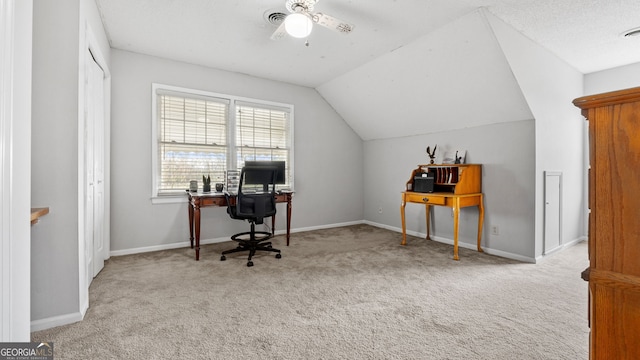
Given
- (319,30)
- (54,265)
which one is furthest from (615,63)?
(54,265)

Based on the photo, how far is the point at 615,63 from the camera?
12.2ft

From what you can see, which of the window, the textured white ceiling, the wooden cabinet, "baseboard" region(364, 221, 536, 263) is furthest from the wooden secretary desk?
the wooden cabinet

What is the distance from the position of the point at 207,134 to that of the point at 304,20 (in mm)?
2363

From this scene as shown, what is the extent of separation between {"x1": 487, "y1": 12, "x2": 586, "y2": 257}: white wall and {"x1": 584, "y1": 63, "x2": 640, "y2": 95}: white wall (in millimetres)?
131

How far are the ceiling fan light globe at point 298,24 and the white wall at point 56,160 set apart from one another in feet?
4.79

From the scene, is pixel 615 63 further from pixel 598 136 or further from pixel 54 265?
pixel 54 265

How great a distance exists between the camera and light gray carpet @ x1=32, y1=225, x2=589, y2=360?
1.68m

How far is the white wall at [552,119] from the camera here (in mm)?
3059

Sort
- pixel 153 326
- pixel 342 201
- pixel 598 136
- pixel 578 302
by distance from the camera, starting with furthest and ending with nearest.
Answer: pixel 342 201 < pixel 578 302 < pixel 153 326 < pixel 598 136

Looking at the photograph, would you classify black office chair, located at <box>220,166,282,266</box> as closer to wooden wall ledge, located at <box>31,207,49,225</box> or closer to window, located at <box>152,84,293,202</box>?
window, located at <box>152,84,293,202</box>

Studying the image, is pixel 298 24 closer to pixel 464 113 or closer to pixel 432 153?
pixel 464 113

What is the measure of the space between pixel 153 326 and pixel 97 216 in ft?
5.32

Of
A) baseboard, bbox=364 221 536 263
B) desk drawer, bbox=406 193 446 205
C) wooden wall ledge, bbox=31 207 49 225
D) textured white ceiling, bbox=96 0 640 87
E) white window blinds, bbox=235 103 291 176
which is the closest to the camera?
wooden wall ledge, bbox=31 207 49 225

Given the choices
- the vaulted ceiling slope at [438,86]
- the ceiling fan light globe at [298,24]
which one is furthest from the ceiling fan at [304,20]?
the vaulted ceiling slope at [438,86]
